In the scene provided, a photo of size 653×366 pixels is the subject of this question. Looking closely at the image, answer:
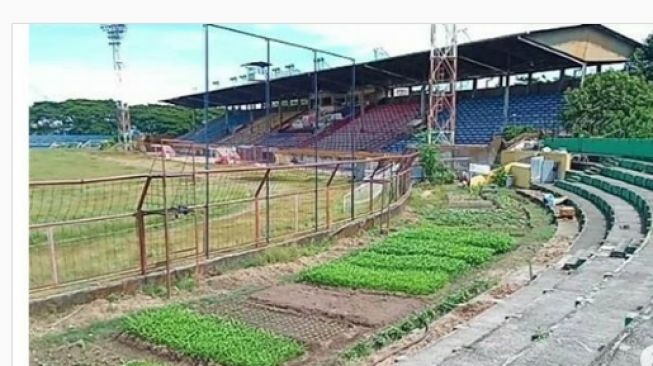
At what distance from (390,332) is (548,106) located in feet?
51.2

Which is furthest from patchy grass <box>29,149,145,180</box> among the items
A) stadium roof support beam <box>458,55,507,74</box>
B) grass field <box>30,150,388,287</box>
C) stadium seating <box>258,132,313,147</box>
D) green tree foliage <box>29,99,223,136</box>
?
stadium roof support beam <box>458,55,507,74</box>

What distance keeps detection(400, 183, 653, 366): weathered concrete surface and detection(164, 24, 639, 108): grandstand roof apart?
945 cm

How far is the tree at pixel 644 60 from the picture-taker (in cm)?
1834

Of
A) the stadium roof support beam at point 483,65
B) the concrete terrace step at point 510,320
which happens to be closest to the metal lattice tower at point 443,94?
the stadium roof support beam at point 483,65

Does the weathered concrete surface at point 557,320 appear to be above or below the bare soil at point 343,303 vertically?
above

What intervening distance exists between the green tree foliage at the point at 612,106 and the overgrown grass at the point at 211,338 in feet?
43.1

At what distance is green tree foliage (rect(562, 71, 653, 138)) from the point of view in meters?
15.0

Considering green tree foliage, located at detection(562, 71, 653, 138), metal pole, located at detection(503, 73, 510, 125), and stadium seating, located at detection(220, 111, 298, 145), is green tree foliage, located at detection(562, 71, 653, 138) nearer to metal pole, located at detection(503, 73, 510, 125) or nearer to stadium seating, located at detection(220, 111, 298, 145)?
metal pole, located at detection(503, 73, 510, 125)

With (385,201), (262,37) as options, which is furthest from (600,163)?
(262,37)

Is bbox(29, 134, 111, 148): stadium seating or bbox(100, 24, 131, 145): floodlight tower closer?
bbox(100, 24, 131, 145): floodlight tower

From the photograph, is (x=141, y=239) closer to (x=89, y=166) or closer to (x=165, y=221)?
(x=165, y=221)

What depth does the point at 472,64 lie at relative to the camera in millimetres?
18734

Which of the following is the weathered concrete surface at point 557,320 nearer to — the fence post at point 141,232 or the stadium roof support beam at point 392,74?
the fence post at point 141,232

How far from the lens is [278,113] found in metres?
24.6
